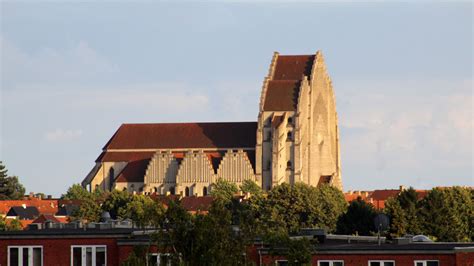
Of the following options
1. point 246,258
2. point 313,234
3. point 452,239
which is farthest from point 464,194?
point 246,258

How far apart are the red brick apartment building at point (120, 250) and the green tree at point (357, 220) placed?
79.7 metres

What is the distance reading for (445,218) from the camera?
479 ft

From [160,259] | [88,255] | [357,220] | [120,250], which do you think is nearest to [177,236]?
[160,259]

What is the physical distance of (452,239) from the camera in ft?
459

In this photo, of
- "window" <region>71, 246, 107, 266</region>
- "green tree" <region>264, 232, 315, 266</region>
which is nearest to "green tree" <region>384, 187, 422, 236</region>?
"window" <region>71, 246, 107, 266</region>

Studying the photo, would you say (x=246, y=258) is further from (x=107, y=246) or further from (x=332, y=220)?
(x=332, y=220)

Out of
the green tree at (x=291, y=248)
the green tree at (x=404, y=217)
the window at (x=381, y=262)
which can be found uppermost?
the green tree at (x=404, y=217)

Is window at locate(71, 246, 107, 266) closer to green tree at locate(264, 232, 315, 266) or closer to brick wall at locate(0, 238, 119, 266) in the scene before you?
A: brick wall at locate(0, 238, 119, 266)

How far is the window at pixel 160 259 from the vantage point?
60.1 m

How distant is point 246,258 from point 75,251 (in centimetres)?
1023

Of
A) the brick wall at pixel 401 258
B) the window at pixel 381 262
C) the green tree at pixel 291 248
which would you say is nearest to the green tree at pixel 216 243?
the green tree at pixel 291 248

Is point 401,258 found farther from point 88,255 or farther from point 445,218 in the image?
point 445,218

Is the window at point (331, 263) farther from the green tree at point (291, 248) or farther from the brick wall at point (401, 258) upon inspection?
the green tree at point (291, 248)

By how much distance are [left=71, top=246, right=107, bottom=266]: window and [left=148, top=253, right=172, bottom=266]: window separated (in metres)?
6.06
